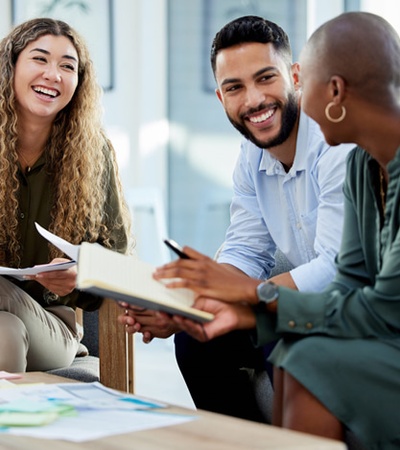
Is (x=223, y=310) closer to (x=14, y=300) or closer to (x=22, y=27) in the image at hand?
(x=14, y=300)

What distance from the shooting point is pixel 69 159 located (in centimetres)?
A: 264

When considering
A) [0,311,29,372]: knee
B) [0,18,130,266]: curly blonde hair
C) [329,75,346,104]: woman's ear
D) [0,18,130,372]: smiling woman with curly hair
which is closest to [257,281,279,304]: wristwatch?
[329,75,346,104]: woman's ear

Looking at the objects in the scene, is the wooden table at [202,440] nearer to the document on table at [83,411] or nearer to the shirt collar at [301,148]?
the document on table at [83,411]

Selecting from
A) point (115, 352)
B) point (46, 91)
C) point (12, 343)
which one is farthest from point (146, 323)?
point (46, 91)

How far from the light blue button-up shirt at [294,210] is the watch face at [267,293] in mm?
437

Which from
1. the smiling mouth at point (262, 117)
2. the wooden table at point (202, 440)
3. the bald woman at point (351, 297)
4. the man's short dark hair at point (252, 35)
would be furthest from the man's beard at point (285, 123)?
the wooden table at point (202, 440)

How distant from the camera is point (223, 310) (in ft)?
5.05

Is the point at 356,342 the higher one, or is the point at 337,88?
the point at 337,88

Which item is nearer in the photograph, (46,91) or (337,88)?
(337,88)

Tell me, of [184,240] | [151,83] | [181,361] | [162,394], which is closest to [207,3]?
[151,83]

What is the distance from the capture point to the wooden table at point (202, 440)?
3.91 feet

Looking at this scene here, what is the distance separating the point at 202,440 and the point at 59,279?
1164mm

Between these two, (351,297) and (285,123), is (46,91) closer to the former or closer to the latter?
(285,123)

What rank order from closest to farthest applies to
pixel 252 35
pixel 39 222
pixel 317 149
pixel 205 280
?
pixel 205 280
pixel 317 149
pixel 252 35
pixel 39 222
